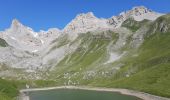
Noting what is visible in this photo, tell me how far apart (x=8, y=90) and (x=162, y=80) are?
85.2 meters

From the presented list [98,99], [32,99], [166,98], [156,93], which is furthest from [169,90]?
[32,99]

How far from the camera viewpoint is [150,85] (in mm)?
198750

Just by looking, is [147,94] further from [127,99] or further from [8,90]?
[8,90]

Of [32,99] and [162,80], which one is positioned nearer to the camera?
[32,99]

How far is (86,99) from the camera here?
16700cm

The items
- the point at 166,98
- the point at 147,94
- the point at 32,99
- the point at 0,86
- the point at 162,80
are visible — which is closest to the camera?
the point at 166,98

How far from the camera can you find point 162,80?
196 m

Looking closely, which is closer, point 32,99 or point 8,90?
point 8,90

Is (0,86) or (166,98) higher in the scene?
(0,86)

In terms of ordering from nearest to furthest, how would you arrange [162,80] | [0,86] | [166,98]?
[166,98] → [0,86] → [162,80]

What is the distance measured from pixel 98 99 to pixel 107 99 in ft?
14.9

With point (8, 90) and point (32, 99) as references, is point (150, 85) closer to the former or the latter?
point (32, 99)

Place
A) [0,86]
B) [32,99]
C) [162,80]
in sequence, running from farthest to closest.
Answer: [162,80] < [32,99] < [0,86]

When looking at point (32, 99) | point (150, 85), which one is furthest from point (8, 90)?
point (150, 85)
